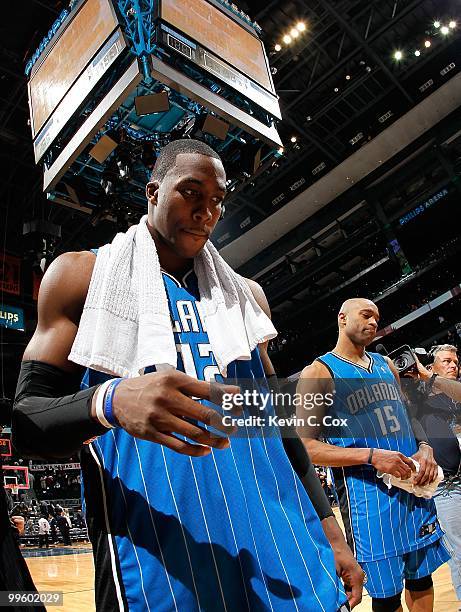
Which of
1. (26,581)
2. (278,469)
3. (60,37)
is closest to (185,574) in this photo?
Answer: (278,469)

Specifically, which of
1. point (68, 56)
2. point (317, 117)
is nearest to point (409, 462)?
point (68, 56)

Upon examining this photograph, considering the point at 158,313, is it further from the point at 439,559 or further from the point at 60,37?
the point at 60,37

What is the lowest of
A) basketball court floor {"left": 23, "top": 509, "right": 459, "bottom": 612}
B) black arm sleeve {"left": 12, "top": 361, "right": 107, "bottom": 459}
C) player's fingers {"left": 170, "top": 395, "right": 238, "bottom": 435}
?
basketball court floor {"left": 23, "top": 509, "right": 459, "bottom": 612}

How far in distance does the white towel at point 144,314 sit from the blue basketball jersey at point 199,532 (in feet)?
0.32

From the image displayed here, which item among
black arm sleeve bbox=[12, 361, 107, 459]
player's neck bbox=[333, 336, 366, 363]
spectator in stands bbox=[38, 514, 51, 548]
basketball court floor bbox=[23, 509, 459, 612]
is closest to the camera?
black arm sleeve bbox=[12, 361, 107, 459]

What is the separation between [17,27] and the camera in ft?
26.1

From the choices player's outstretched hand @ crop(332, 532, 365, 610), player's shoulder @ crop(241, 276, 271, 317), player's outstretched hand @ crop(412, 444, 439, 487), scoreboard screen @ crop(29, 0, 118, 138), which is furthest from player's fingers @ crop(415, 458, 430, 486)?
scoreboard screen @ crop(29, 0, 118, 138)

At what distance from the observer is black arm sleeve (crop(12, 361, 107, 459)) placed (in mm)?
822

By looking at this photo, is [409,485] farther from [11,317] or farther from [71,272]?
[11,317]

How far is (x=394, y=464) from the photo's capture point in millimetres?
2188

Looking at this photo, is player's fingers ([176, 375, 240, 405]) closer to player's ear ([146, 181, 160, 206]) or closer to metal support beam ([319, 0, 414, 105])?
player's ear ([146, 181, 160, 206])

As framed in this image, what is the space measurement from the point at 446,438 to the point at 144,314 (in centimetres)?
303

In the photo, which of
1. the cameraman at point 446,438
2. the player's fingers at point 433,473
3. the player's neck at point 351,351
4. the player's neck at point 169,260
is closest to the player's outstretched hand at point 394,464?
the player's fingers at point 433,473

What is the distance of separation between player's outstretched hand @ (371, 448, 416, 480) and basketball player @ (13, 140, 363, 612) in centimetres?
121
